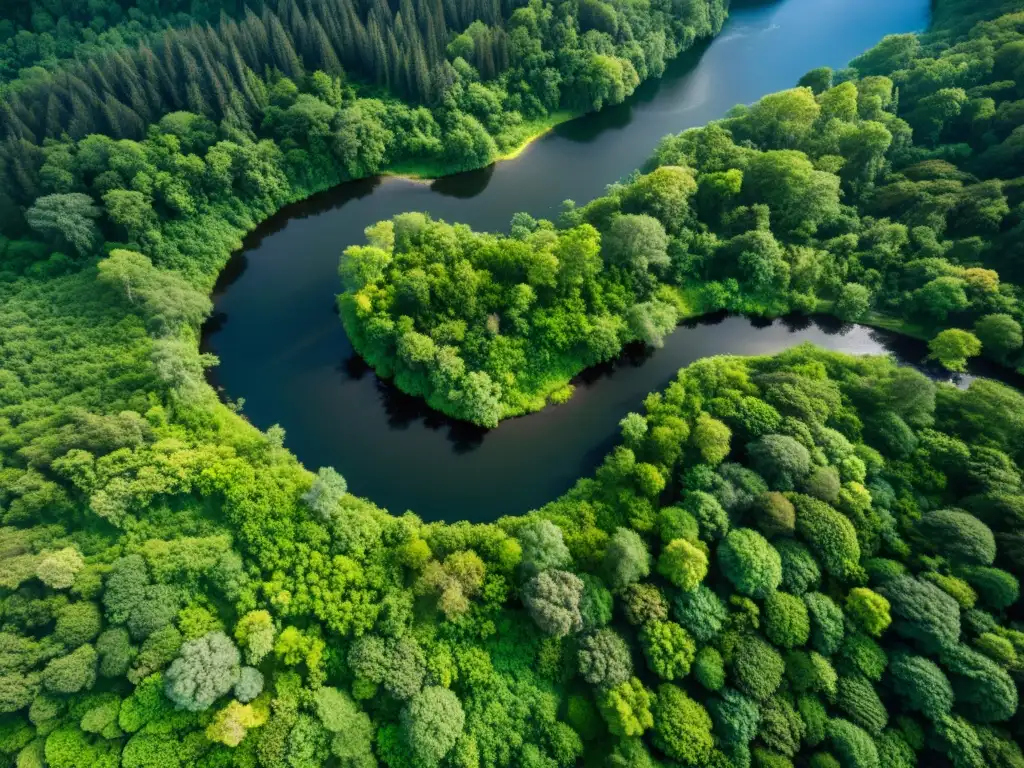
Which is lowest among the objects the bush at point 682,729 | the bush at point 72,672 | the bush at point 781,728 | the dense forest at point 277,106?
the bush at point 781,728

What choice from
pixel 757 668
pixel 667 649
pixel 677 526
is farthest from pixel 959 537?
pixel 667 649

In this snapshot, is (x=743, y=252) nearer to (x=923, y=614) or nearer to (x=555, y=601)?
(x=923, y=614)

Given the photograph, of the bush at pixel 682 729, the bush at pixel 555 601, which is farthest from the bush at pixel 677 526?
the bush at pixel 682 729

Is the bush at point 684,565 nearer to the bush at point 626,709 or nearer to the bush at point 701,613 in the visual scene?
the bush at point 701,613

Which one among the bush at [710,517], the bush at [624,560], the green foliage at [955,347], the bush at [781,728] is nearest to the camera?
the bush at [781,728]

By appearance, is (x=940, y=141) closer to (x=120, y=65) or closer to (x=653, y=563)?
(x=653, y=563)

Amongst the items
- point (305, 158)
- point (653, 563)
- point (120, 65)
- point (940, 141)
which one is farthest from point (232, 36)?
point (940, 141)
